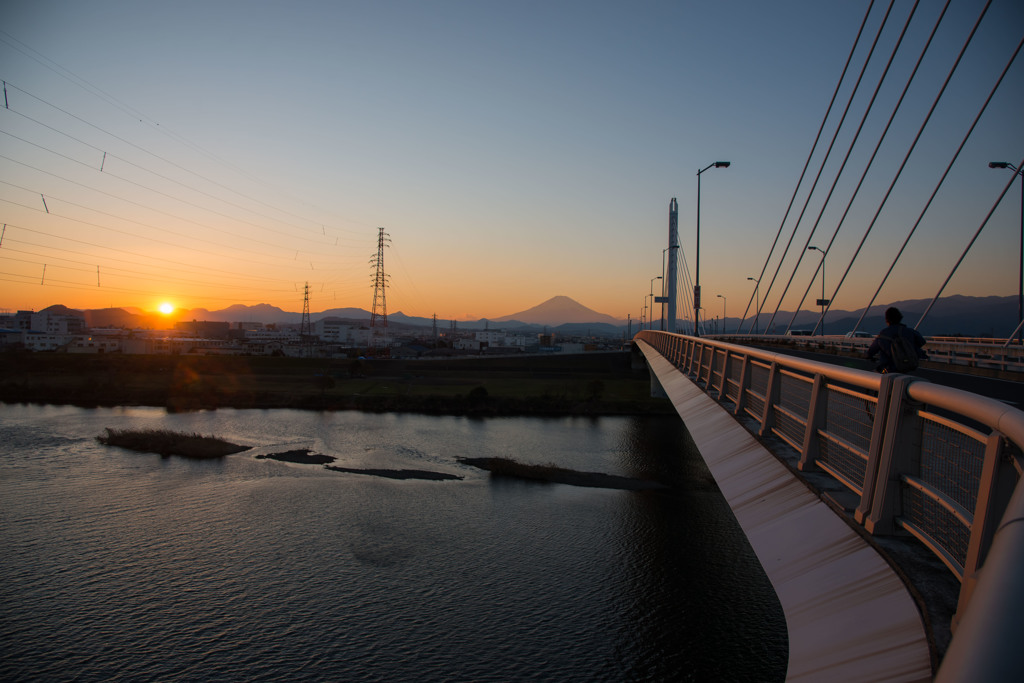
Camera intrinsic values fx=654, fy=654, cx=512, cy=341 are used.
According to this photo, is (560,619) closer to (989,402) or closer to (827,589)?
(827,589)

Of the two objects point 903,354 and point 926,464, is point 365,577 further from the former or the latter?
point 926,464

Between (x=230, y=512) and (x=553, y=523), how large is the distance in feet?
37.3

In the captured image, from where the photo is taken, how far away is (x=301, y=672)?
43.2ft

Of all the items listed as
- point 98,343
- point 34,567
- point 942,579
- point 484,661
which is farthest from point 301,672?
point 98,343

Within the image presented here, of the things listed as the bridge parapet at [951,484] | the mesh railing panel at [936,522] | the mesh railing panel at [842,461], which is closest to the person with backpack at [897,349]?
the bridge parapet at [951,484]

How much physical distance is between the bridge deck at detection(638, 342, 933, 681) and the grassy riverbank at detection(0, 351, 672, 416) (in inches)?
1777


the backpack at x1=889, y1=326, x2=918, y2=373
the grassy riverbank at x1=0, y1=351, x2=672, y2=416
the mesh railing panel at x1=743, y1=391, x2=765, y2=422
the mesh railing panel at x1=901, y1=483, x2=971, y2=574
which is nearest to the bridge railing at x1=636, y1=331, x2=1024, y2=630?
the mesh railing panel at x1=901, y1=483, x2=971, y2=574

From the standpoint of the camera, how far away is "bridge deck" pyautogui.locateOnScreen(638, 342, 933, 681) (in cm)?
327

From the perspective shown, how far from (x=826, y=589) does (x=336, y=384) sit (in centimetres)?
6280

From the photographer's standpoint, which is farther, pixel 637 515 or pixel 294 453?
pixel 294 453

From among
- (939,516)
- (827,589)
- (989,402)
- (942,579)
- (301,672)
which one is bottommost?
(301,672)

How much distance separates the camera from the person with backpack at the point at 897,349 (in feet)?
25.4

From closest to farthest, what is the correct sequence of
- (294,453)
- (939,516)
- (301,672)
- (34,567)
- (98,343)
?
(939,516) → (301,672) → (34,567) → (294,453) → (98,343)

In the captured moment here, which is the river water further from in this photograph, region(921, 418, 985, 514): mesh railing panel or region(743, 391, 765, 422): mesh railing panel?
region(921, 418, 985, 514): mesh railing panel
